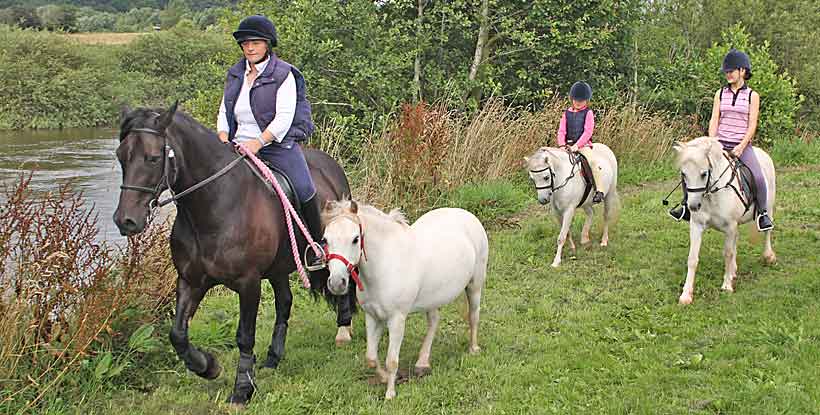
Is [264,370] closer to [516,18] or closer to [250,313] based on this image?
[250,313]

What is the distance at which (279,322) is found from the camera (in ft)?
18.1

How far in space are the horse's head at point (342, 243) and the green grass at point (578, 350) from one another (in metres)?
0.99

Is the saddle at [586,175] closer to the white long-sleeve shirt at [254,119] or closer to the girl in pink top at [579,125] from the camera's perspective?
the girl in pink top at [579,125]

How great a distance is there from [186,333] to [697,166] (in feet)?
15.6

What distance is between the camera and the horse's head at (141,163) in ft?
12.8

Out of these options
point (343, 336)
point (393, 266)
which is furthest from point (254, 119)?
point (343, 336)

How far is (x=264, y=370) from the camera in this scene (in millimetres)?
5379

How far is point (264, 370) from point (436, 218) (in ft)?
5.92

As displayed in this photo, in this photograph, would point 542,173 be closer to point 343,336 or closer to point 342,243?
point 343,336

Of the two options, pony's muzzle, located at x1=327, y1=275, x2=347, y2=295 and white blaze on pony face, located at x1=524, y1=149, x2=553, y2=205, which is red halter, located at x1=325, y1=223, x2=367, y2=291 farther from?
white blaze on pony face, located at x1=524, y1=149, x2=553, y2=205

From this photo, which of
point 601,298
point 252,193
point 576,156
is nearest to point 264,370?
point 252,193

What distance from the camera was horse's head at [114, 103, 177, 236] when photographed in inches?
154

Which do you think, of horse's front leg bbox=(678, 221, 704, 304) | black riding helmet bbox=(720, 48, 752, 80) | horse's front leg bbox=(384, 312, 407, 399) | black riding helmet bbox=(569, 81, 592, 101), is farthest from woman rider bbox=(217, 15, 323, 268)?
black riding helmet bbox=(569, 81, 592, 101)

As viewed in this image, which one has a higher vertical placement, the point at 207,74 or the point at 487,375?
the point at 207,74
